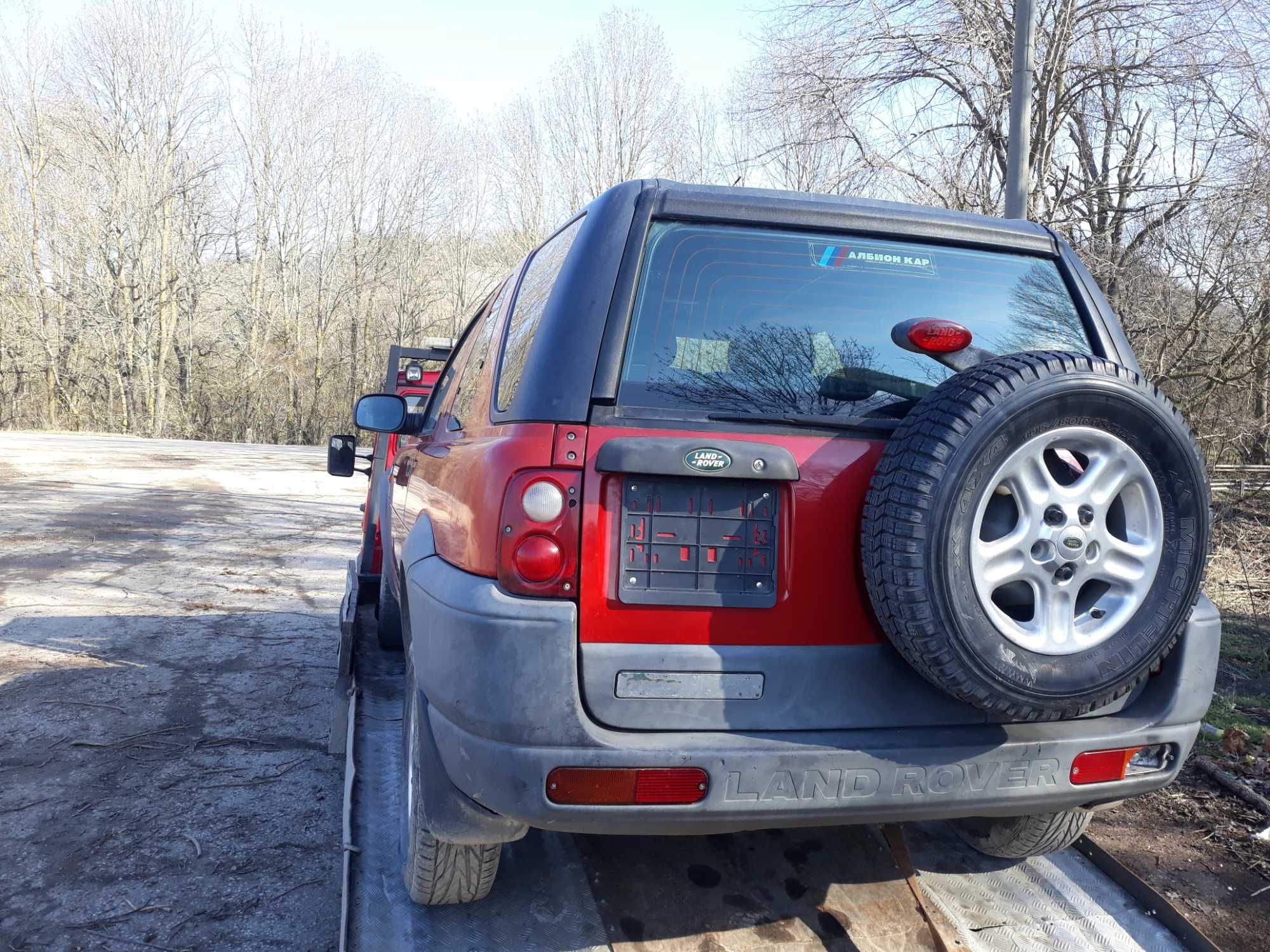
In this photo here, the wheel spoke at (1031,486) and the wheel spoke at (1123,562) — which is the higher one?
the wheel spoke at (1031,486)

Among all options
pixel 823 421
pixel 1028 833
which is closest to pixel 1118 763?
pixel 1028 833

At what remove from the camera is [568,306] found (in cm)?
220

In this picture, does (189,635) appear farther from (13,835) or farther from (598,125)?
(598,125)

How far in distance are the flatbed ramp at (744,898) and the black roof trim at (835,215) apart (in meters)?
1.94

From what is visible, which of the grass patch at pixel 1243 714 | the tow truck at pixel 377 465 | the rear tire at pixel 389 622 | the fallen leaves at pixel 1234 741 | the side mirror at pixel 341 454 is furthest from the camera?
the side mirror at pixel 341 454

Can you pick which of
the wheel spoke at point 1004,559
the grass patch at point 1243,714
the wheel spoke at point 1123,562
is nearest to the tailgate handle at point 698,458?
the wheel spoke at point 1004,559

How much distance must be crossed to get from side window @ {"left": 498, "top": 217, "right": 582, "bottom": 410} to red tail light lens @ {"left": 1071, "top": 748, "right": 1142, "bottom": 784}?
161 centimetres

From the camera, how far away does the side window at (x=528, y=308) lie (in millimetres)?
2336

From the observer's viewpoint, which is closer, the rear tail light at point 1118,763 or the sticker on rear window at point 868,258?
the rear tail light at point 1118,763

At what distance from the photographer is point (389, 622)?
4.63 metres

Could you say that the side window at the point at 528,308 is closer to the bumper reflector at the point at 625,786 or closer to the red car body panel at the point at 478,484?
the red car body panel at the point at 478,484

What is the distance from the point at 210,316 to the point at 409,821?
34609 mm

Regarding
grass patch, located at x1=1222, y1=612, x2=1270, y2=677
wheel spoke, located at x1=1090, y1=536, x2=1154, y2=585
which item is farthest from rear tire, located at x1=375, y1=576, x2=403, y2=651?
grass patch, located at x1=1222, y1=612, x2=1270, y2=677

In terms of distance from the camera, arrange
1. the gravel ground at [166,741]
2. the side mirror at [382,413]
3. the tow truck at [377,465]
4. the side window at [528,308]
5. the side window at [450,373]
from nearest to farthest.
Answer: the side window at [528,308] < the gravel ground at [166,741] < the side mirror at [382,413] < the side window at [450,373] < the tow truck at [377,465]
